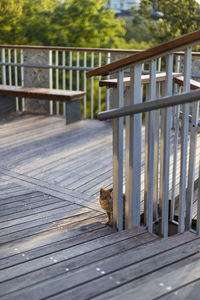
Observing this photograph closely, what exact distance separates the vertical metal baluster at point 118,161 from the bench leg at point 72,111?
3895 millimetres

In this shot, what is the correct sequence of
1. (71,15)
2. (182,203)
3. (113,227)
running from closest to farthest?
(182,203)
(113,227)
(71,15)

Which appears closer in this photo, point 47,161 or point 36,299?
point 36,299

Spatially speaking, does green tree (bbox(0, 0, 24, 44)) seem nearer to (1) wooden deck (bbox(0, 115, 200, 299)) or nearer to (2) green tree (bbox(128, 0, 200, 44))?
(2) green tree (bbox(128, 0, 200, 44))

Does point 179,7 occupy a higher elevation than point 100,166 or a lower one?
higher

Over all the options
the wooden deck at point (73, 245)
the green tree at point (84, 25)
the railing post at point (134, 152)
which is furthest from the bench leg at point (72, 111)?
the green tree at point (84, 25)

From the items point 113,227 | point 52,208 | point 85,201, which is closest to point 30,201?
point 52,208

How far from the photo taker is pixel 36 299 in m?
1.65

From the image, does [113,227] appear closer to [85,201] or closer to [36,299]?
[85,201]

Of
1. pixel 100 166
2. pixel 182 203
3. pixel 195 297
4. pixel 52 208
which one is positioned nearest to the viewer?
pixel 195 297

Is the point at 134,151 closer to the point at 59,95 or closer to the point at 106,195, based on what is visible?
the point at 106,195

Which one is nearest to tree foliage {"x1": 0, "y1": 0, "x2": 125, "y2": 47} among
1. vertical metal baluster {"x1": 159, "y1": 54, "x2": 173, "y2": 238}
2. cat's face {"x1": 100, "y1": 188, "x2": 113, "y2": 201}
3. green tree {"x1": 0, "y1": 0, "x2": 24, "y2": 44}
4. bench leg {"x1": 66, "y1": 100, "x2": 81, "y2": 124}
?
green tree {"x1": 0, "y1": 0, "x2": 24, "y2": 44}

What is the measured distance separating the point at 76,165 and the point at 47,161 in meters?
0.36

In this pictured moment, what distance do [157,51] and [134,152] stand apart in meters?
0.60

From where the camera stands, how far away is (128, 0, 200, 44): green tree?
687 inches
